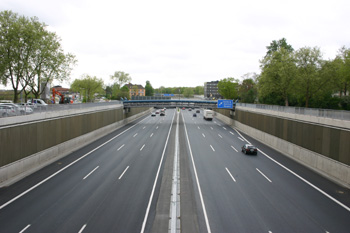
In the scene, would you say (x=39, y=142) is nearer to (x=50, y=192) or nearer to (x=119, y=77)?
(x=50, y=192)

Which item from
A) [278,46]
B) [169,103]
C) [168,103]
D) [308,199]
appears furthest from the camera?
[278,46]

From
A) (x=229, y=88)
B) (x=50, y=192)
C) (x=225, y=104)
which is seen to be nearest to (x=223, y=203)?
(x=50, y=192)

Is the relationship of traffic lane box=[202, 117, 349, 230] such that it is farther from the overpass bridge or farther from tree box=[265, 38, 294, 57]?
tree box=[265, 38, 294, 57]

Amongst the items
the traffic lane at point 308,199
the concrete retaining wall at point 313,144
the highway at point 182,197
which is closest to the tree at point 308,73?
the concrete retaining wall at point 313,144

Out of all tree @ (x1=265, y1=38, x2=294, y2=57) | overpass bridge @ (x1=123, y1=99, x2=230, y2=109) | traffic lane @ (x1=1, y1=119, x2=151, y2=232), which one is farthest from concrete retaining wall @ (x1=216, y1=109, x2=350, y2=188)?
tree @ (x1=265, y1=38, x2=294, y2=57)

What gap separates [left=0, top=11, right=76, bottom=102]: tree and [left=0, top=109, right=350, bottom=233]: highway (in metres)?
24.1

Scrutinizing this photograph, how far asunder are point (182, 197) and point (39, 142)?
17062 millimetres

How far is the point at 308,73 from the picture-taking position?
45.8 m

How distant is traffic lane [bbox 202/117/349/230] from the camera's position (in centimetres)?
1428

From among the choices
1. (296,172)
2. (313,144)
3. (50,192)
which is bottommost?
(50,192)

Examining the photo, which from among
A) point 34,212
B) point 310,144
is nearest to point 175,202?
point 34,212

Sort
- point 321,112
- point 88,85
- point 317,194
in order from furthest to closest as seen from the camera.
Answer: point 88,85 < point 321,112 < point 317,194

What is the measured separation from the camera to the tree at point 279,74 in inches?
1962

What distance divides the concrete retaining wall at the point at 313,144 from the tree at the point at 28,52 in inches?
1645
